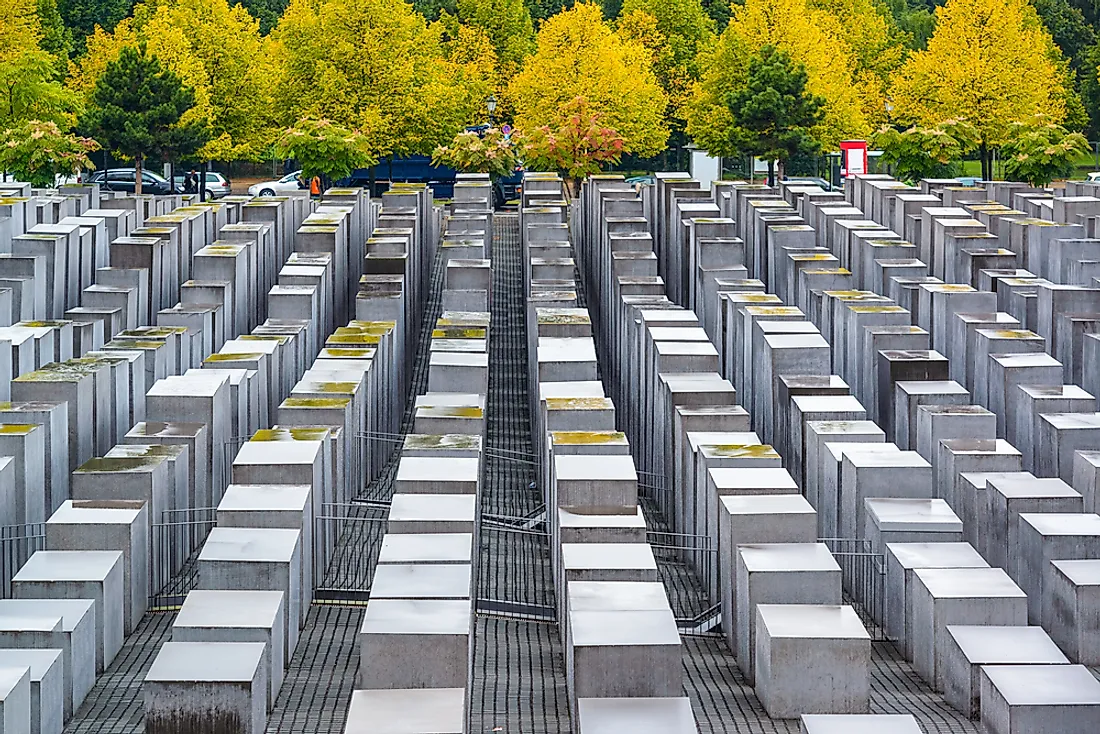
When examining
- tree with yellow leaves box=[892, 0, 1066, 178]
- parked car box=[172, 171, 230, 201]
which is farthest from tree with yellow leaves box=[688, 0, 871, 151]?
parked car box=[172, 171, 230, 201]

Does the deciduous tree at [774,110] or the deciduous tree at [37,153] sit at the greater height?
the deciduous tree at [774,110]

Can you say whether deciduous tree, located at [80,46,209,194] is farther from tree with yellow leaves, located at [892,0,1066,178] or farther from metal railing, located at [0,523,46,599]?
metal railing, located at [0,523,46,599]

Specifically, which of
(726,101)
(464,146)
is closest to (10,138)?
(464,146)

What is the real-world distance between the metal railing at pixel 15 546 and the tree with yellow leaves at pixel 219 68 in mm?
41937

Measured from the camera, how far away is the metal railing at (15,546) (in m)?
18.6

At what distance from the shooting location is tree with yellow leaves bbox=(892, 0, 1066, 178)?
5856cm

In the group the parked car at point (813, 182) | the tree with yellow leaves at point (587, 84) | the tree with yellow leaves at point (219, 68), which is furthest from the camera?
the tree with yellow leaves at point (219, 68)

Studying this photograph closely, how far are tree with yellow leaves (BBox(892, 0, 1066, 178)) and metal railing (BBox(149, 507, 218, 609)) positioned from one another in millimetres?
42897

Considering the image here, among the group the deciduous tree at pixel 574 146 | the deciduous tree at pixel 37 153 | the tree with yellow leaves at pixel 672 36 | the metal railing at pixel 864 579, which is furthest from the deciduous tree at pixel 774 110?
the metal railing at pixel 864 579

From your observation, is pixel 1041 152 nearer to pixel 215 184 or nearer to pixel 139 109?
pixel 139 109

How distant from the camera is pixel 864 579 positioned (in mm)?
18984

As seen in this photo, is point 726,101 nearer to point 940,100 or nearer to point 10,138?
point 940,100

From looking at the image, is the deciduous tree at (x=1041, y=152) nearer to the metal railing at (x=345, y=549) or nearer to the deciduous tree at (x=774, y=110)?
the deciduous tree at (x=774, y=110)

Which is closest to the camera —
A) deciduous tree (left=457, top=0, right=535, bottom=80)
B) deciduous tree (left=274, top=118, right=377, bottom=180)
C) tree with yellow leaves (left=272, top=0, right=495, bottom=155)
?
deciduous tree (left=274, top=118, right=377, bottom=180)
